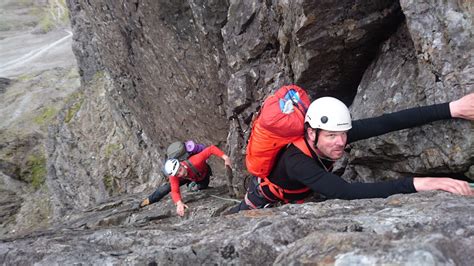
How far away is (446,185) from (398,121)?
4.78 ft

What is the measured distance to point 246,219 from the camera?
5516 mm

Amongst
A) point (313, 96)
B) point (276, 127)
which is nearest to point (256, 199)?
point (276, 127)

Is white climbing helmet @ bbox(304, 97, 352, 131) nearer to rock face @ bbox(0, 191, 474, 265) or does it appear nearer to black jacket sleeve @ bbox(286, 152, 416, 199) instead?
black jacket sleeve @ bbox(286, 152, 416, 199)

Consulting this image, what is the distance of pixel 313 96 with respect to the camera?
30.7 feet

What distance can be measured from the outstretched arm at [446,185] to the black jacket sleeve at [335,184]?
4.8 inches

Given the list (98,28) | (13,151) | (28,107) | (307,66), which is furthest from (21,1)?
(307,66)

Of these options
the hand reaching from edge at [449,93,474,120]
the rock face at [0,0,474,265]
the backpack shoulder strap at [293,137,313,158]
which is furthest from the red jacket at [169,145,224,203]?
the hand reaching from edge at [449,93,474,120]

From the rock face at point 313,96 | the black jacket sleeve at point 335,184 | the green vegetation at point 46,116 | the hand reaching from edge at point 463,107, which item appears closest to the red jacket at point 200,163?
the rock face at point 313,96

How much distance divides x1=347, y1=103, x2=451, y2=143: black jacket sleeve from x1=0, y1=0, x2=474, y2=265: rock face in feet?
0.90

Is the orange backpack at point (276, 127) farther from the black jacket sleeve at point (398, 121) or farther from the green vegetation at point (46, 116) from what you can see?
the green vegetation at point (46, 116)

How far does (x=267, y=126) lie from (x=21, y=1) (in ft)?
388

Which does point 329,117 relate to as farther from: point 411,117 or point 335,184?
point 411,117

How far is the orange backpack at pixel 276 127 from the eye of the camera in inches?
254

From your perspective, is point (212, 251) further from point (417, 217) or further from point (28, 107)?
point (28, 107)
